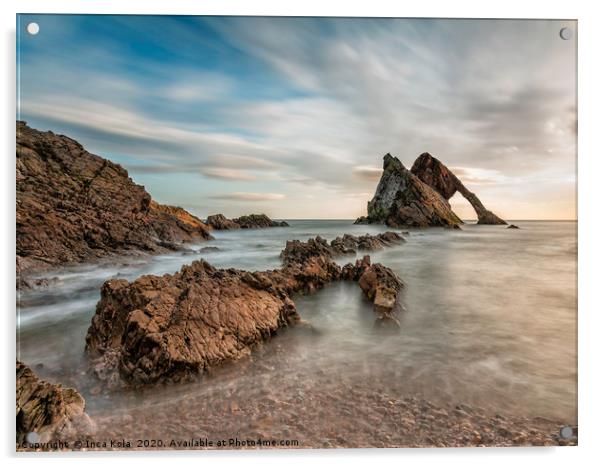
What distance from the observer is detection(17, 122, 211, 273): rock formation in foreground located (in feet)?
10.0

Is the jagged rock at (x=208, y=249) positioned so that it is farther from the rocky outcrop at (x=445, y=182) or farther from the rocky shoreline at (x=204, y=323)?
the rocky outcrop at (x=445, y=182)

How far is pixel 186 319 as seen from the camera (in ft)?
9.23

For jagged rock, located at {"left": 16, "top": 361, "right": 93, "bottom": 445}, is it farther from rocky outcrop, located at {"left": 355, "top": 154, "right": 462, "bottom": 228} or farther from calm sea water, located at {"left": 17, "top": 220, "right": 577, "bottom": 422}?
rocky outcrop, located at {"left": 355, "top": 154, "right": 462, "bottom": 228}

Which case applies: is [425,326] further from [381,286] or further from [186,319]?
[186,319]

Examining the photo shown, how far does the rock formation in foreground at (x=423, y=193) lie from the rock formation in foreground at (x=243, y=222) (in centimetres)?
106

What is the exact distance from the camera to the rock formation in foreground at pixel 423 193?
3.50 m

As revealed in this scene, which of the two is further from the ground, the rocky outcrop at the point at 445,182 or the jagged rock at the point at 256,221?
the rocky outcrop at the point at 445,182

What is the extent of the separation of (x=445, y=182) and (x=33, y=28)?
429 cm

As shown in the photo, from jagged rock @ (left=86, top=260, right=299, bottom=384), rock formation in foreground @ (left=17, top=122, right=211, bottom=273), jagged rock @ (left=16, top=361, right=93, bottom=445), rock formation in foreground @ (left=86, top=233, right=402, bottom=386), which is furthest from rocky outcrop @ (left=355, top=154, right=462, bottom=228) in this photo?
jagged rock @ (left=16, top=361, right=93, bottom=445)

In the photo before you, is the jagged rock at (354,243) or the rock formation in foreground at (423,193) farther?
the jagged rock at (354,243)

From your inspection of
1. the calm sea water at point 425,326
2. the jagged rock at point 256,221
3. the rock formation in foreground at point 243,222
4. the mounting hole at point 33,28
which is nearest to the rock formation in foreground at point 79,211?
the rock formation in foreground at point 243,222

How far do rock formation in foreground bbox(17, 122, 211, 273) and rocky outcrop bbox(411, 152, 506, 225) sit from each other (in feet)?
8.05
